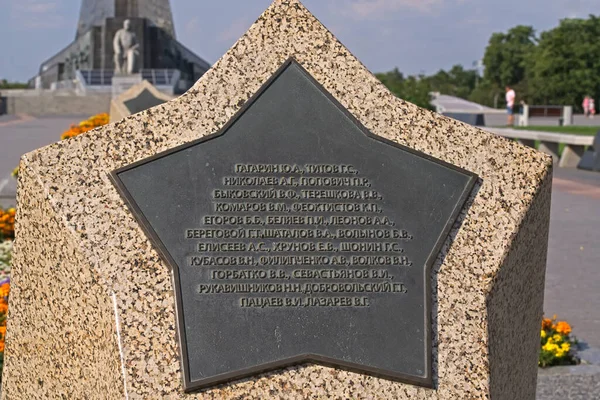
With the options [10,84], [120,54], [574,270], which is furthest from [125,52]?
[574,270]

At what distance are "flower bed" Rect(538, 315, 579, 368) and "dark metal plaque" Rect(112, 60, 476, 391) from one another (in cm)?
192

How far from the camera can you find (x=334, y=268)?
123 inches

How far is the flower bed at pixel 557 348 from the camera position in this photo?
189 inches

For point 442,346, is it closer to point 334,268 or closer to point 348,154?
point 334,268

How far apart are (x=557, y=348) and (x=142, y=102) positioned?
26.5 ft

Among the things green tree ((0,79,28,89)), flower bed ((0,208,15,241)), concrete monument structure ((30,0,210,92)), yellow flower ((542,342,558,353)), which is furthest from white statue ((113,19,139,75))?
yellow flower ((542,342,558,353))

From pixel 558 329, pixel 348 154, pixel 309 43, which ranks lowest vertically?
pixel 558 329

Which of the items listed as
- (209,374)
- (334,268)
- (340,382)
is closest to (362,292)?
(334,268)

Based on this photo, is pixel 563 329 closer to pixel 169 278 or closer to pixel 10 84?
pixel 169 278

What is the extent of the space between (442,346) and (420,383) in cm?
16

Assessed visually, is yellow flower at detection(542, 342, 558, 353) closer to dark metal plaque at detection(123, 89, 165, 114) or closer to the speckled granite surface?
the speckled granite surface

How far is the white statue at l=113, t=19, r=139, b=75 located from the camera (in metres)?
37.4

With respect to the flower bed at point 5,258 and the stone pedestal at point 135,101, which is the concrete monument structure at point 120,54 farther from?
the flower bed at point 5,258

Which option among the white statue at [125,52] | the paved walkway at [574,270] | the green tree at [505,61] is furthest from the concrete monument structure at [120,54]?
the green tree at [505,61]
